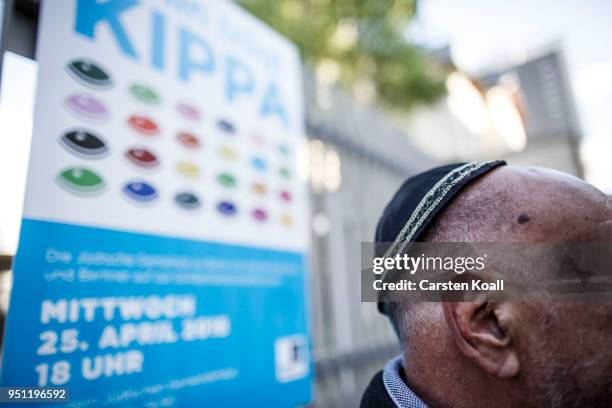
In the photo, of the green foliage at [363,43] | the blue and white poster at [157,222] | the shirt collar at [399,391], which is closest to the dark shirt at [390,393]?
the shirt collar at [399,391]

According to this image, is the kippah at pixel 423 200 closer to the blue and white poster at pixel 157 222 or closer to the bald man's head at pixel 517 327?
the bald man's head at pixel 517 327

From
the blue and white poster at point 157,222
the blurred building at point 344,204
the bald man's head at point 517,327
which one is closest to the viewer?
the bald man's head at point 517,327

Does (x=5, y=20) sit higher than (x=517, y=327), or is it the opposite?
(x=5, y=20)

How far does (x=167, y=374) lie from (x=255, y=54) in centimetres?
150

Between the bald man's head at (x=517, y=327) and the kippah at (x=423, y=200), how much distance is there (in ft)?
0.11

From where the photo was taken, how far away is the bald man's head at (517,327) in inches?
28.1

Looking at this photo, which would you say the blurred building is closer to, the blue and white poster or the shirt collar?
the blue and white poster

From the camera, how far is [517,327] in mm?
730

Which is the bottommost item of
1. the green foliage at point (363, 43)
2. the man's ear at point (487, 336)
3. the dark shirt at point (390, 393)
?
the dark shirt at point (390, 393)

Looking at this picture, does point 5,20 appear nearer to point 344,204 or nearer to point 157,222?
point 157,222

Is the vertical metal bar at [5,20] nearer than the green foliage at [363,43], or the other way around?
the vertical metal bar at [5,20]

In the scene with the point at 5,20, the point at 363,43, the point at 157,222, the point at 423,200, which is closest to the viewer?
the point at 423,200

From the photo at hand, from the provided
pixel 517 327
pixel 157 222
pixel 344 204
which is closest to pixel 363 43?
pixel 344 204

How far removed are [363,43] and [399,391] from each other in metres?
5.74
